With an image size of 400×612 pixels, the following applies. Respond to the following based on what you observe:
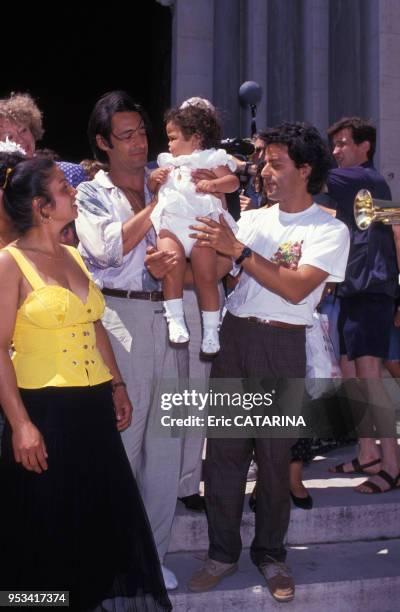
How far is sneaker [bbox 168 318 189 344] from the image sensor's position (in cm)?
327

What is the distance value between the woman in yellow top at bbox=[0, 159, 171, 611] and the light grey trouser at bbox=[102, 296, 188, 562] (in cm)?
38

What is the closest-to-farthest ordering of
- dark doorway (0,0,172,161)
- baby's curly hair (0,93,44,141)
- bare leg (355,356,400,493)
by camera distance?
baby's curly hair (0,93,44,141) → bare leg (355,356,400,493) → dark doorway (0,0,172,161)

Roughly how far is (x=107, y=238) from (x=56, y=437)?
0.91 meters

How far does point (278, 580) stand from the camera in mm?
3418

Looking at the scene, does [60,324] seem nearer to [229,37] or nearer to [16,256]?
[16,256]

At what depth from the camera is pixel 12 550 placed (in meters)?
2.74

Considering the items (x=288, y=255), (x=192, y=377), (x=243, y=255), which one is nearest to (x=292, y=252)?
A: (x=288, y=255)

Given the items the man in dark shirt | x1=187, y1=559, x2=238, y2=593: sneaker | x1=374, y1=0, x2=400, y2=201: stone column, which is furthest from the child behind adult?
x1=374, y1=0, x2=400, y2=201: stone column

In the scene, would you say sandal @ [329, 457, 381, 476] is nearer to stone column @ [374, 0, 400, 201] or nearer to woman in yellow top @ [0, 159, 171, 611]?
woman in yellow top @ [0, 159, 171, 611]

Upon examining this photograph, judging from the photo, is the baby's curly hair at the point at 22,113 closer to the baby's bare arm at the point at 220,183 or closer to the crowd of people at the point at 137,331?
the crowd of people at the point at 137,331

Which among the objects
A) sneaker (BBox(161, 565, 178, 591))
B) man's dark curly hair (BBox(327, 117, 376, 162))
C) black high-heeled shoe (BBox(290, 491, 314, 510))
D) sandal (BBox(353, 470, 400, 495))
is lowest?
sneaker (BBox(161, 565, 178, 591))

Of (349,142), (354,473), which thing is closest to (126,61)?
(349,142)

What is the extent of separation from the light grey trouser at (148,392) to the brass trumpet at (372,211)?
1.55 meters

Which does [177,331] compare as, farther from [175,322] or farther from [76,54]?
[76,54]
